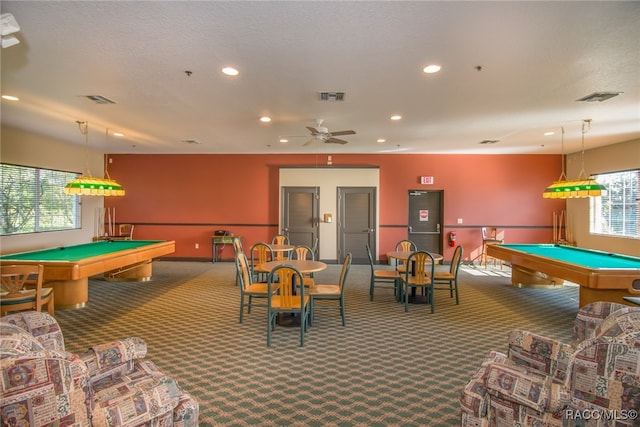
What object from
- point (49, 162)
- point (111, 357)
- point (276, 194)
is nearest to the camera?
point (111, 357)

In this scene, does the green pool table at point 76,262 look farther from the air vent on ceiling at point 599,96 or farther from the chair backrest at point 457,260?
the air vent on ceiling at point 599,96

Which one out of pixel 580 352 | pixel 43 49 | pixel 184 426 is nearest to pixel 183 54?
pixel 43 49

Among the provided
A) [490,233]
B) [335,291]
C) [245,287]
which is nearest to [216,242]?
[245,287]

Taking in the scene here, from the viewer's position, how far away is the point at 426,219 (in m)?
9.73

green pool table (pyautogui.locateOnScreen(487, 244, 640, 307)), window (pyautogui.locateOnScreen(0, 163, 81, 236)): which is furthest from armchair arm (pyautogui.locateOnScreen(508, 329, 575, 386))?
window (pyautogui.locateOnScreen(0, 163, 81, 236))

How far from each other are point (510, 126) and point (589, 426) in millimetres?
5700

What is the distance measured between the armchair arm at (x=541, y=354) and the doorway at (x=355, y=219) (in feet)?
23.0

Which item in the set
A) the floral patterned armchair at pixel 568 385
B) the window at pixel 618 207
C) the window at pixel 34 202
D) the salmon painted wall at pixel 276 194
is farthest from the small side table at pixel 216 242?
the window at pixel 618 207

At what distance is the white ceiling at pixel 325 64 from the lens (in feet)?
8.69

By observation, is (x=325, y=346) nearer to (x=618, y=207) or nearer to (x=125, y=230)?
(x=618, y=207)

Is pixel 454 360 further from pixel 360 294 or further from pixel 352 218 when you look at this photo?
pixel 352 218

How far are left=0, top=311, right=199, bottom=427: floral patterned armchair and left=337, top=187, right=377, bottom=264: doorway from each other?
7338 millimetres

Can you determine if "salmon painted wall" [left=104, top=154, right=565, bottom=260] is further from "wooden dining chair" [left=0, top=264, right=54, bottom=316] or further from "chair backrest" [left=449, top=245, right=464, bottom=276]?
"wooden dining chair" [left=0, top=264, right=54, bottom=316]

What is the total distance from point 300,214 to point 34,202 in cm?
608
